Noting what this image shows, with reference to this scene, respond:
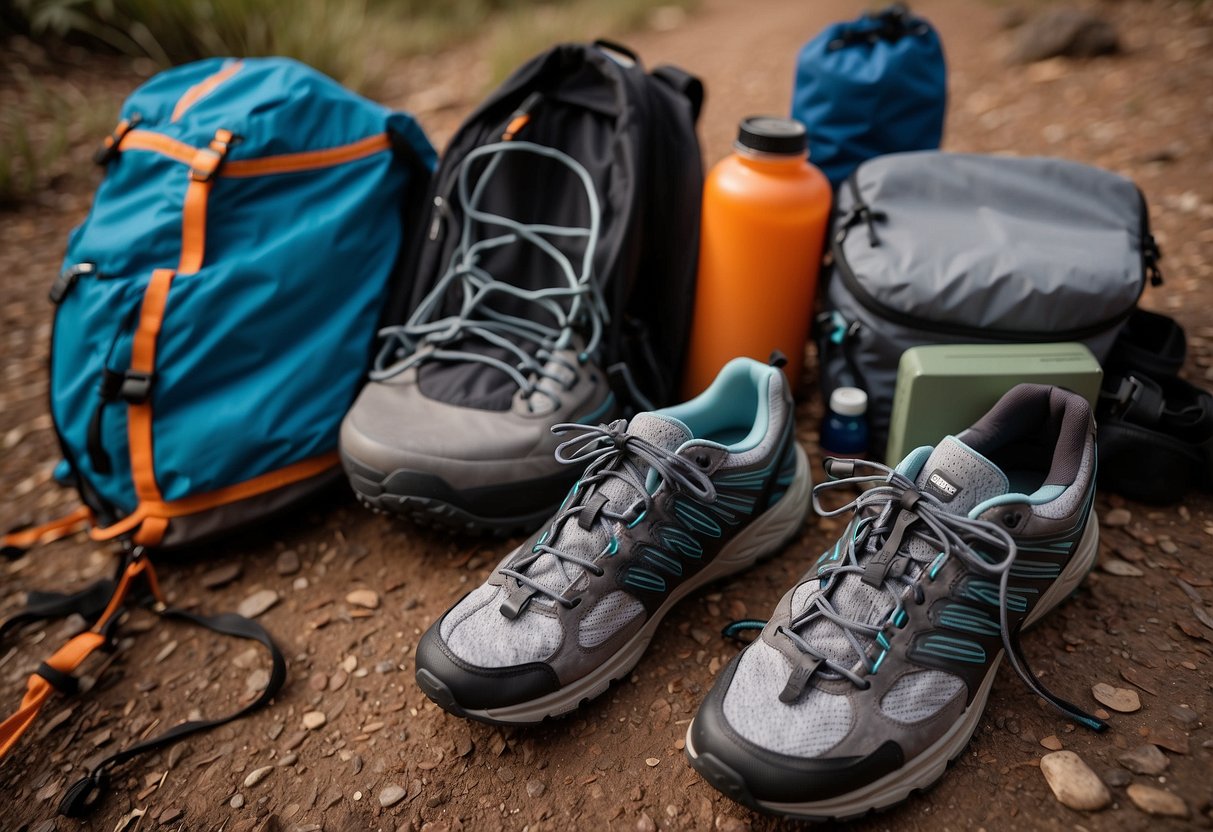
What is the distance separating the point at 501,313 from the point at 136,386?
94cm

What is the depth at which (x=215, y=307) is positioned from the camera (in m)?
1.99

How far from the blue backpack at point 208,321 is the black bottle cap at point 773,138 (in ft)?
3.45

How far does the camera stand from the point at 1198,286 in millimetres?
2664

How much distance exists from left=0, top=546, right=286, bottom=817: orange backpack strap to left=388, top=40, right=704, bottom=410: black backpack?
93 centimetres

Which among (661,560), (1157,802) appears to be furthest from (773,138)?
(1157,802)

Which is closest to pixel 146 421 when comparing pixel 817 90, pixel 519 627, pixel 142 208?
pixel 142 208

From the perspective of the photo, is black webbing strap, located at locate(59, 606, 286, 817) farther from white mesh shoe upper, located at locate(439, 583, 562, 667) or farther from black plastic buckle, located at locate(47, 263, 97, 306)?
black plastic buckle, located at locate(47, 263, 97, 306)

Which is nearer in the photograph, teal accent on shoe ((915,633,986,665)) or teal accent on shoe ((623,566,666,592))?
teal accent on shoe ((915,633,986,665))

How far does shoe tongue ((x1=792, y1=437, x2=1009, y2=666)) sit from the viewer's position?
4.64ft

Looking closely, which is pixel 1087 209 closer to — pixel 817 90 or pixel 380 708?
pixel 817 90

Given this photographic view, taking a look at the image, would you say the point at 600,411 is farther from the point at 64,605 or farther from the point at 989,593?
the point at 64,605

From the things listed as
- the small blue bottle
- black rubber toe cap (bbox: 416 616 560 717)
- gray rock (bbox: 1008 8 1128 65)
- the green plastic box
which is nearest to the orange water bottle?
the small blue bottle

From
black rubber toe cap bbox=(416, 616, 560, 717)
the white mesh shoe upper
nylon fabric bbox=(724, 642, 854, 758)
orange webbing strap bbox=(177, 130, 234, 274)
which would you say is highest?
orange webbing strap bbox=(177, 130, 234, 274)

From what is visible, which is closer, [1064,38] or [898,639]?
[898,639]
